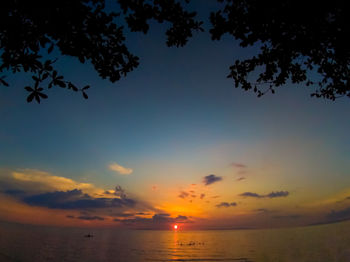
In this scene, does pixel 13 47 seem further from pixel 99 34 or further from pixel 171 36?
pixel 171 36

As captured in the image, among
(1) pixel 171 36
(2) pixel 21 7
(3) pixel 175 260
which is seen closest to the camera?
(2) pixel 21 7

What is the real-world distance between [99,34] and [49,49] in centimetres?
137

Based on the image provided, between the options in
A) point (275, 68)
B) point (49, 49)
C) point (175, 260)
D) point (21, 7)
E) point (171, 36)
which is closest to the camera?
point (21, 7)

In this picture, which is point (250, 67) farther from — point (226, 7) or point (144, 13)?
point (144, 13)

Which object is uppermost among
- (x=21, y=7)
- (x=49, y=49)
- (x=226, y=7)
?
(x=226, y=7)

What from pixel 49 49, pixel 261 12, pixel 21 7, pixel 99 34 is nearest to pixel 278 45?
pixel 261 12

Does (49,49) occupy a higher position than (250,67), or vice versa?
(250,67)

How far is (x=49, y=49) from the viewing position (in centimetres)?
482

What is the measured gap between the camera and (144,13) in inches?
208

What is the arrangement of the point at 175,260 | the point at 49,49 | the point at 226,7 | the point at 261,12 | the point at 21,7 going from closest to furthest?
the point at 21,7 < the point at 49,49 < the point at 261,12 < the point at 226,7 < the point at 175,260

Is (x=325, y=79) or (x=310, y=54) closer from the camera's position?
(x=310, y=54)

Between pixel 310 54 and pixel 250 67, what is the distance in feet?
5.97

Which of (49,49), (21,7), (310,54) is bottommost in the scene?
(49,49)

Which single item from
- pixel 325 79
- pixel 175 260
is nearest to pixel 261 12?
pixel 325 79
